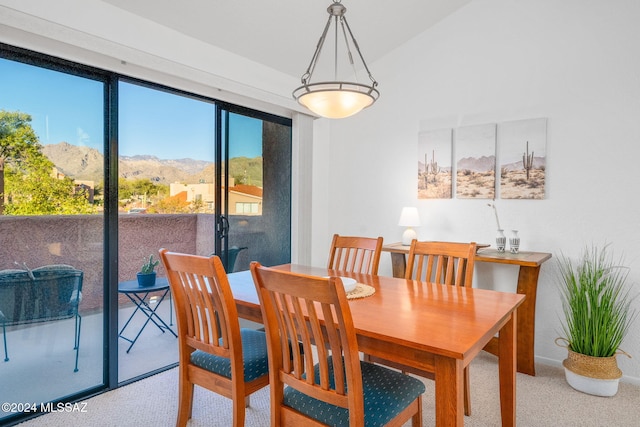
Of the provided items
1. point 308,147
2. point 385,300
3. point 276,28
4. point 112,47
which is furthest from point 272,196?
point 385,300

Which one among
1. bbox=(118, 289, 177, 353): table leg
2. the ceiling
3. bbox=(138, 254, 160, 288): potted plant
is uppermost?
the ceiling

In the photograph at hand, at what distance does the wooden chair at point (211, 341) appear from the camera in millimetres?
1623

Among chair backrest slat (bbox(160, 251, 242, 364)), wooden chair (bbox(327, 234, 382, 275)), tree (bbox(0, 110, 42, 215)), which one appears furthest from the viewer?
wooden chair (bbox(327, 234, 382, 275))

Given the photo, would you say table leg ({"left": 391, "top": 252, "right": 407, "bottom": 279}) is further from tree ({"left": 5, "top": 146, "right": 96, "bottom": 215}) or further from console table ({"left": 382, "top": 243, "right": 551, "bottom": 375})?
tree ({"left": 5, "top": 146, "right": 96, "bottom": 215})

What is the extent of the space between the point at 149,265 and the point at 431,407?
2.14 metres

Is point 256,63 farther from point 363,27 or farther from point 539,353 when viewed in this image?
point 539,353

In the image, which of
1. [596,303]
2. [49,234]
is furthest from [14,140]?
[596,303]

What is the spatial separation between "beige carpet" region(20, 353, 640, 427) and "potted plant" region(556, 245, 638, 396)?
0.38 ft

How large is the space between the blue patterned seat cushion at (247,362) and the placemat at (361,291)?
50cm

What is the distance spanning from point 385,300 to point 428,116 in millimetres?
2241

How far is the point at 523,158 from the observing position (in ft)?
9.87

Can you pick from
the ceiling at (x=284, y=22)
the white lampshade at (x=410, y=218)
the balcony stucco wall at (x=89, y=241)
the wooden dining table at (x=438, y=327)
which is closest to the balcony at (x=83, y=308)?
the balcony stucco wall at (x=89, y=241)

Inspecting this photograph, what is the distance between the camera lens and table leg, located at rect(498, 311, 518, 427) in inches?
71.7

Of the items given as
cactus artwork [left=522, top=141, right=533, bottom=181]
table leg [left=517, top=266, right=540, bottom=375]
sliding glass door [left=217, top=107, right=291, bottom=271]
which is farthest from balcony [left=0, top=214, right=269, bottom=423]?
cactus artwork [left=522, top=141, right=533, bottom=181]
